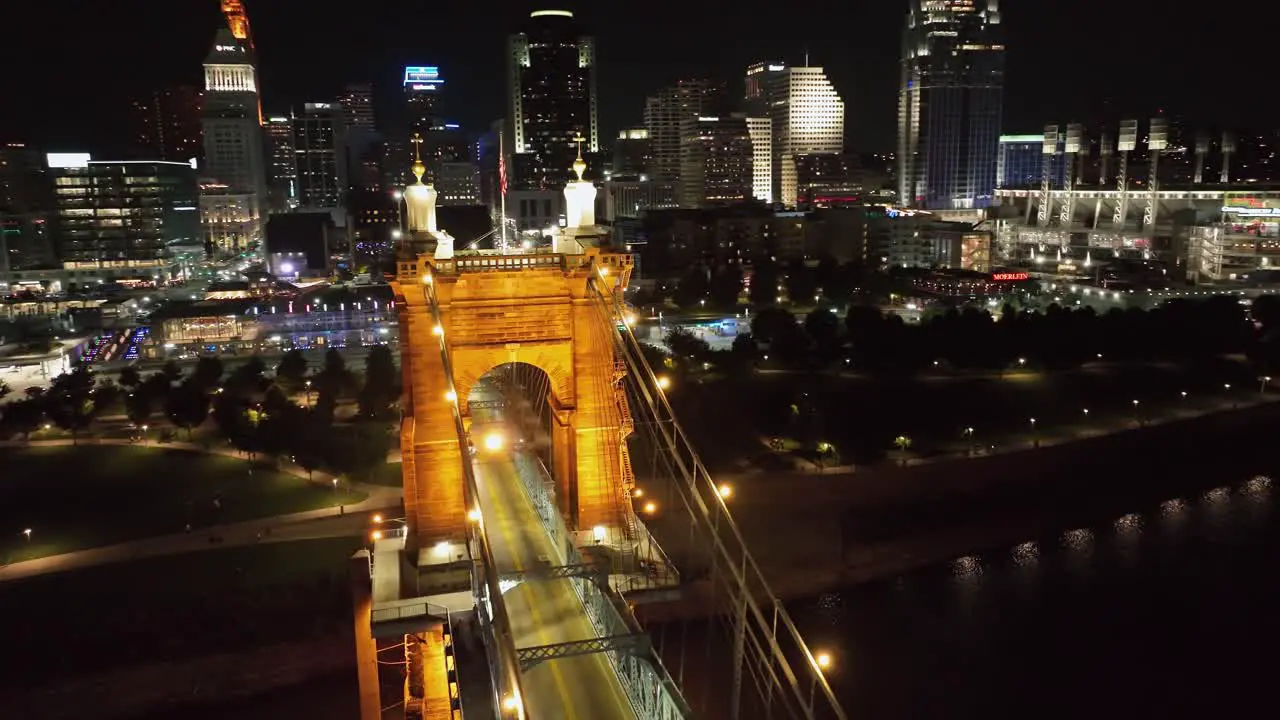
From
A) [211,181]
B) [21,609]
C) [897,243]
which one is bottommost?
[21,609]

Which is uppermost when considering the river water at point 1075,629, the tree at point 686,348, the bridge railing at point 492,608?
the bridge railing at point 492,608

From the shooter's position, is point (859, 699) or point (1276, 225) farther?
point (1276, 225)

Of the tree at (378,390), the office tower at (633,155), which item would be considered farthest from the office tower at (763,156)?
the tree at (378,390)

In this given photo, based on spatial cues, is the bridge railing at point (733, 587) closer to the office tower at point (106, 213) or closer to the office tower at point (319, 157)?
the office tower at point (106, 213)

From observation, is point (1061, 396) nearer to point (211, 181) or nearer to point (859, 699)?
point (859, 699)

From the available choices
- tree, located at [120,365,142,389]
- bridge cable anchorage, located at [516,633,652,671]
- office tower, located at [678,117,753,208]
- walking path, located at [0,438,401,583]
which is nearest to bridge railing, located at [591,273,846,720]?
bridge cable anchorage, located at [516,633,652,671]

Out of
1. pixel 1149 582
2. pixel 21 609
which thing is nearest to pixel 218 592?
pixel 21 609

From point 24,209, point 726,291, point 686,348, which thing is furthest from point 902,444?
point 24,209
